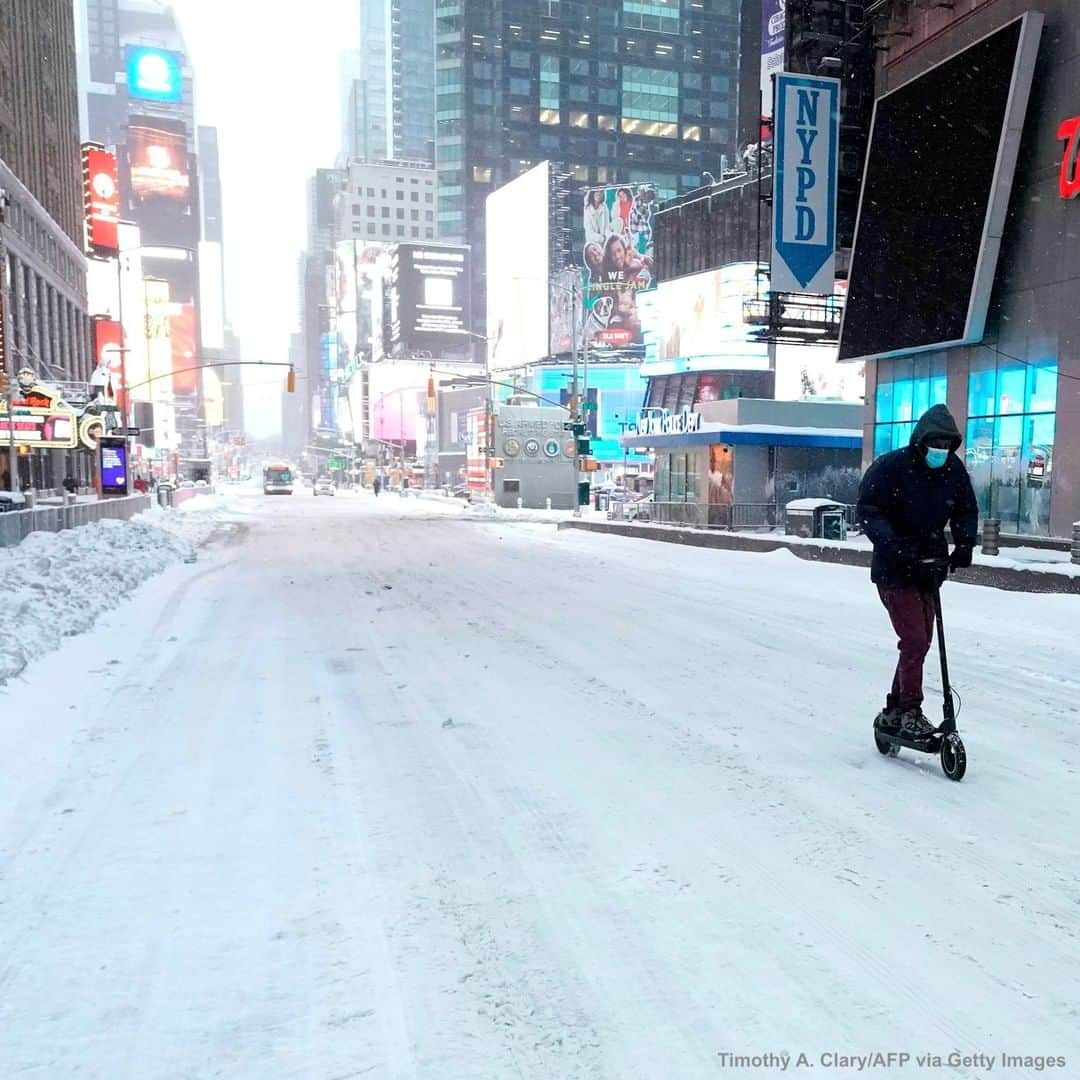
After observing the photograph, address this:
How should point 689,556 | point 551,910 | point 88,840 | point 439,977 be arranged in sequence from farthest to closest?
point 689,556 → point 88,840 → point 551,910 → point 439,977

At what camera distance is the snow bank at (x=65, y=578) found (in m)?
8.12

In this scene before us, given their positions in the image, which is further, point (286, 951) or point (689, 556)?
point (689, 556)

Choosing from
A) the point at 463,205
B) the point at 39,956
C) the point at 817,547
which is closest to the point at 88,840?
the point at 39,956

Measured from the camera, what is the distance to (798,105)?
23688 mm

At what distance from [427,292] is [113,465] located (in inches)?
5631

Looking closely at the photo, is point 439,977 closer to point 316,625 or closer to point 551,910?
point 551,910

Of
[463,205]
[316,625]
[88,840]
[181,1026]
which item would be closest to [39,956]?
[181,1026]

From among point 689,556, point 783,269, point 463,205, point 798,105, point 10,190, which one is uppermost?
point 463,205

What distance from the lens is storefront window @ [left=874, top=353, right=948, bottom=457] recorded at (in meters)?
22.4

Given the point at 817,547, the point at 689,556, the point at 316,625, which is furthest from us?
the point at 689,556

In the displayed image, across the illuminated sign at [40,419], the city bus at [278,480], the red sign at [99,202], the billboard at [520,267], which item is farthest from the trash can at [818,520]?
the billboard at [520,267]

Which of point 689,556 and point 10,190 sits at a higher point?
point 10,190

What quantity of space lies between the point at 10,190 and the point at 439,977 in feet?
184

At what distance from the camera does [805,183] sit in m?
24.0
